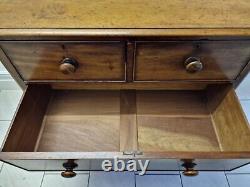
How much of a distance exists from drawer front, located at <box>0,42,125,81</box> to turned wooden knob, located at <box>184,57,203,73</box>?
181mm

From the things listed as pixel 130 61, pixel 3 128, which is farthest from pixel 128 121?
pixel 3 128

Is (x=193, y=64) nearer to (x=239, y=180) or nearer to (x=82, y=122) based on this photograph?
(x=82, y=122)

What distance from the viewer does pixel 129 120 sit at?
0.89m

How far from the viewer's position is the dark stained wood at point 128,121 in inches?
32.8

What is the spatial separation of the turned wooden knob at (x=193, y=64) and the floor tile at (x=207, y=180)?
58cm

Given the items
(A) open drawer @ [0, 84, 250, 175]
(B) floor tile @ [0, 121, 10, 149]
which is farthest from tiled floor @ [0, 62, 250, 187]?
(A) open drawer @ [0, 84, 250, 175]

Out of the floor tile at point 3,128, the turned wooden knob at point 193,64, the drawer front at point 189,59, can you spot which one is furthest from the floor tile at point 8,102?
the turned wooden knob at point 193,64

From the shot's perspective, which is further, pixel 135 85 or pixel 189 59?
pixel 135 85

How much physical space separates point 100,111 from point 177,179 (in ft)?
1.54

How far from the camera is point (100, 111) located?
2.98ft

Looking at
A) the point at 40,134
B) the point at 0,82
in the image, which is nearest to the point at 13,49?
the point at 40,134

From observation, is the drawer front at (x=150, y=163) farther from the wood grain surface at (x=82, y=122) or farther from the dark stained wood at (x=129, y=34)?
the dark stained wood at (x=129, y=34)

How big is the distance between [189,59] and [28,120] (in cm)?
53

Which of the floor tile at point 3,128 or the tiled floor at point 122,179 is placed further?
the floor tile at point 3,128
